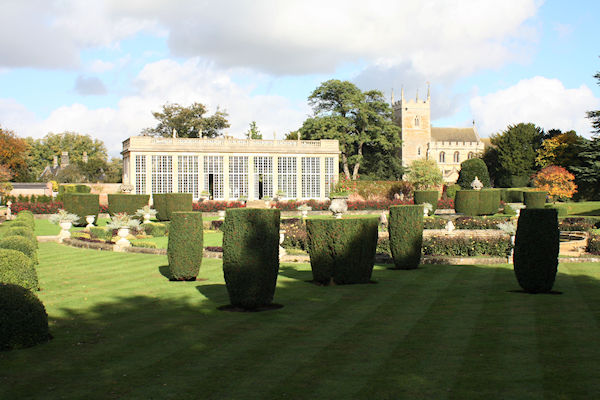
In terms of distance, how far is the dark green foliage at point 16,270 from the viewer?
1052cm

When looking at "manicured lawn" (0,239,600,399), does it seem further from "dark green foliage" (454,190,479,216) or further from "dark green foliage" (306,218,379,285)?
"dark green foliage" (454,190,479,216)

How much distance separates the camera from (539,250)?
1185 cm

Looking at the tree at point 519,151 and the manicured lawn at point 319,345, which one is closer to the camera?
the manicured lawn at point 319,345

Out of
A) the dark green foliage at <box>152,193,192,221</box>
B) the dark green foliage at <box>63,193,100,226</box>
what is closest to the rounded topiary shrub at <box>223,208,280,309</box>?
the dark green foliage at <box>152,193,192,221</box>

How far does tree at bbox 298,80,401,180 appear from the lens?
60812 millimetres

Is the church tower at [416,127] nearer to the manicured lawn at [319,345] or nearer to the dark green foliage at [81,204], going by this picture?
the dark green foliage at [81,204]

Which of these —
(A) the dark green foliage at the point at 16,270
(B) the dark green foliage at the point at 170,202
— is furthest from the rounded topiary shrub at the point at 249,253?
(B) the dark green foliage at the point at 170,202

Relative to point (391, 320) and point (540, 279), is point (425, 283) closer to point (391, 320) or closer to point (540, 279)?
point (540, 279)

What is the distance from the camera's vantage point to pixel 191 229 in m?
13.9

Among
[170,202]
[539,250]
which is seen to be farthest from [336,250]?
[170,202]

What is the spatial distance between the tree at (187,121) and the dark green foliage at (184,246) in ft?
184

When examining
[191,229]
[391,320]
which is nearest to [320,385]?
[391,320]

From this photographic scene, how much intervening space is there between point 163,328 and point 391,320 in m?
3.59

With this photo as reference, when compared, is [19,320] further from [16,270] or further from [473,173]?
[473,173]
